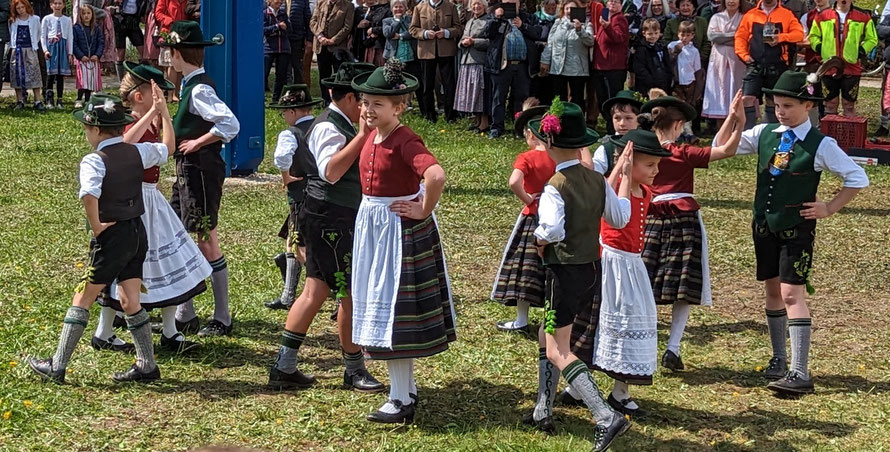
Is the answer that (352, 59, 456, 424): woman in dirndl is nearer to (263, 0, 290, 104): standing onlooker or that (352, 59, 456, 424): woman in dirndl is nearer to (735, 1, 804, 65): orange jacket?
(735, 1, 804, 65): orange jacket

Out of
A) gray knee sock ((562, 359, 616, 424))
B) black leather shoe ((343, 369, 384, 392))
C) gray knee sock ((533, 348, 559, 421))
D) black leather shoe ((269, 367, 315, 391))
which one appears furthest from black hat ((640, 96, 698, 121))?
black leather shoe ((269, 367, 315, 391))

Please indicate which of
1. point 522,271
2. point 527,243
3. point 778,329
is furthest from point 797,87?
point 522,271

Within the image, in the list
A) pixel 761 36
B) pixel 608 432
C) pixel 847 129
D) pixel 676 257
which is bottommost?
pixel 608 432

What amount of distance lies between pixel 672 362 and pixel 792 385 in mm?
735

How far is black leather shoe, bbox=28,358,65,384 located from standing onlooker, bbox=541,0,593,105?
10542 mm

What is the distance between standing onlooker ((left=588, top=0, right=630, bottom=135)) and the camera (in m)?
15.6

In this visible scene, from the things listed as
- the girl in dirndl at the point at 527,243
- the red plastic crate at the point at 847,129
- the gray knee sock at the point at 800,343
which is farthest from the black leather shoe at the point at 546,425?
the red plastic crate at the point at 847,129

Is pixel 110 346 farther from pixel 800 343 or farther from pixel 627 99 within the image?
pixel 800 343

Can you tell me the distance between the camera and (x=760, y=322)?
26.5 ft

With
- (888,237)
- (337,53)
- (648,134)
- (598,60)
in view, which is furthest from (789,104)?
(337,53)

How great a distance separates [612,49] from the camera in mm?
15641

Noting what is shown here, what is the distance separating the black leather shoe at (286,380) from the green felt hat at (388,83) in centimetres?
169

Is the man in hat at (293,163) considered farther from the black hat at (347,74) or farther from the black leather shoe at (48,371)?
the black leather shoe at (48,371)

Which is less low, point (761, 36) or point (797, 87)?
point (761, 36)
